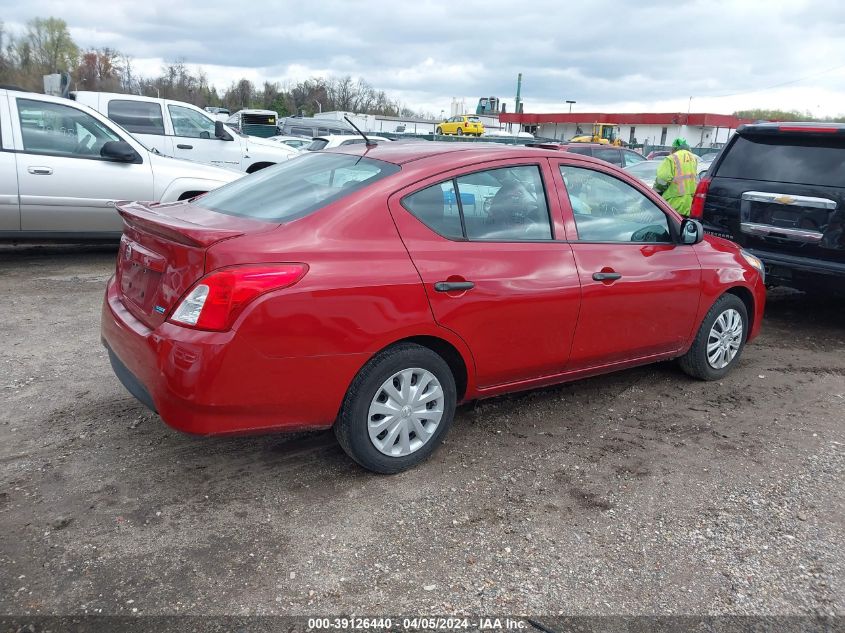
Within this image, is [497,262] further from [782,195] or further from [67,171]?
[67,171]

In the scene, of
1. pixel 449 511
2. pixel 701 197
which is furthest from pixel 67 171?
pixel 701 197

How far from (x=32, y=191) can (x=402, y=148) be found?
4.92 m

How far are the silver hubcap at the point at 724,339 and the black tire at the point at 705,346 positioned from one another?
0.10 ft

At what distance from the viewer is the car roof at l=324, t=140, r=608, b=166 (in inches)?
146

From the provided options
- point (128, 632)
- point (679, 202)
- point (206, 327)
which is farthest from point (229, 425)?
point (679, 202)

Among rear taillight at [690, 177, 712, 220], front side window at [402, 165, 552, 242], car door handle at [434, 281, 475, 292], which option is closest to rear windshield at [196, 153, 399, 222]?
front side window at [402, 165, 552, 242]

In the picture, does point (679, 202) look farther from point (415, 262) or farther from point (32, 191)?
point (32, 191)

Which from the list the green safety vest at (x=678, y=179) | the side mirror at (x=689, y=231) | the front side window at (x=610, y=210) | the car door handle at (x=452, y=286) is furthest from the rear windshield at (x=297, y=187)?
the green safety vest at (x=678, y=179)

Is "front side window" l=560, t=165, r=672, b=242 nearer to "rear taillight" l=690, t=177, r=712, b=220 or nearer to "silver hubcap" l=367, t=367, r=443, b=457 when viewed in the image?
"silver hubcap" l=367, t=367, r=443, b=457

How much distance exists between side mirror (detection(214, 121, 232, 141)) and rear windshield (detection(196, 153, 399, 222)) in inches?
293

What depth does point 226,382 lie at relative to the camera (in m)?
2.91

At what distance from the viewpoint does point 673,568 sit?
2869mm

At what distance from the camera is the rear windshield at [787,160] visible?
5.77 m

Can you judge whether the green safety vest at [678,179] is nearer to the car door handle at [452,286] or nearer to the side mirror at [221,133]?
the car door handle at [452,286]
